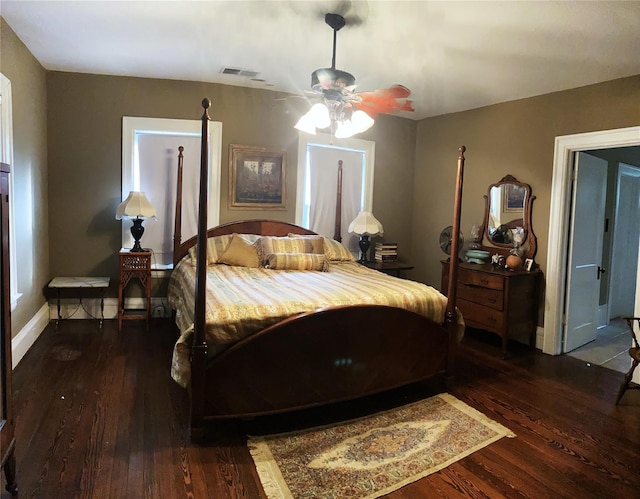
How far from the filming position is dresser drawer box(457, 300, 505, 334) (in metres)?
3.87

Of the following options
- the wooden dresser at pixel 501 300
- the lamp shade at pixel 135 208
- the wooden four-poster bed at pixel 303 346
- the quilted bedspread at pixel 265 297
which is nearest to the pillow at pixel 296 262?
the quilted bedspread at pixel 265 297

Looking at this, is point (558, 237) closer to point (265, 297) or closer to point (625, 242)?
point (625, 242)

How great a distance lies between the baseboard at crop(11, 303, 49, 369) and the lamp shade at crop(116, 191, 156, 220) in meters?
1.11

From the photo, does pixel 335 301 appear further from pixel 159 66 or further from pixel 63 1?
pixel 159 66

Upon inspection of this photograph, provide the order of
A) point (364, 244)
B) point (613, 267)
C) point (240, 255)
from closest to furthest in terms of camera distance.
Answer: point (240, 255) → point (364, 244) → point (613, 267)

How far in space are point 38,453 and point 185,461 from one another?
0.73 m

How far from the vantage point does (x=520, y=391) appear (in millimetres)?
3125

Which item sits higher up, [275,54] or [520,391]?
[275,54]

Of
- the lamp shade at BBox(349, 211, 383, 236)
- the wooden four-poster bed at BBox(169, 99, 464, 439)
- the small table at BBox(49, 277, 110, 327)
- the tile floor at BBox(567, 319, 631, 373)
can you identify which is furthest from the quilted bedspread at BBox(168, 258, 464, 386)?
the tile floor at BBox(567, 319, 631, 373)

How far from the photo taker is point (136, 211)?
12.9 feet

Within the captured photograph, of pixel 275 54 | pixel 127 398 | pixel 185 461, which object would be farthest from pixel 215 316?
pixel 275 54

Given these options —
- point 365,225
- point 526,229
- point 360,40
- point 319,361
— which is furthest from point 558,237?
point 319,361

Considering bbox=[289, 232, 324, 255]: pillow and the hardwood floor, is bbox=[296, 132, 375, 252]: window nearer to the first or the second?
bbox=[289, 232, 324, 255]: pillow

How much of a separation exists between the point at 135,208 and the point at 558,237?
12.7ft
